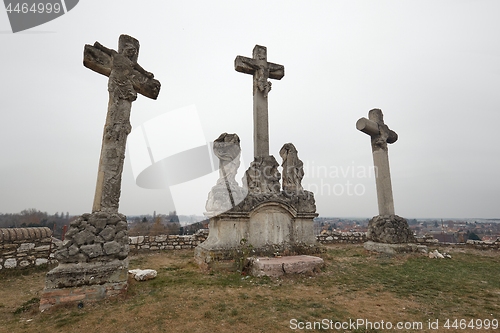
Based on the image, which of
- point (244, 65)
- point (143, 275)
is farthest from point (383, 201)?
point (143, 275)

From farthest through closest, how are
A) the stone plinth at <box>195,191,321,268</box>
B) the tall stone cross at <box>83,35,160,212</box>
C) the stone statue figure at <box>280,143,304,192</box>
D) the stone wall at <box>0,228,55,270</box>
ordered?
the stone statue figure at <box>280,143,304,192</box> → the stone plinth at <box>195,191,321,268</box> → the stone wall at <box>0,228,55,270</box> → the tall stone cross at <box>83,35,160,212</box>

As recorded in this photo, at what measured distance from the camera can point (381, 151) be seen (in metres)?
9.78

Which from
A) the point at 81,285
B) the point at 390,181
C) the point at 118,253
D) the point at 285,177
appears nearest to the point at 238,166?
the point at 285,177

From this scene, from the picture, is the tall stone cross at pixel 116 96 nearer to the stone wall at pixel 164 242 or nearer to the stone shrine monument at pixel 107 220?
the stone shrine monument at pixel 107 220

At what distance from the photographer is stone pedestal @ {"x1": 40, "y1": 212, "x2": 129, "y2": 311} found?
3.69 m

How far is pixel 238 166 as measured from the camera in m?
6.92

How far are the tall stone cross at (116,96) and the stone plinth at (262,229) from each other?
2.43 m

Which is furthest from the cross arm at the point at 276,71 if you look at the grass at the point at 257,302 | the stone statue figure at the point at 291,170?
the grass at the point at 257,302

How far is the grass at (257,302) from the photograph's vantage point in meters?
3.06

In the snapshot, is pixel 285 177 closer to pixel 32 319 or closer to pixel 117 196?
pixel 117 196

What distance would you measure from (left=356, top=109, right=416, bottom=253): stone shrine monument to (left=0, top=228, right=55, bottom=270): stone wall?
375 inches

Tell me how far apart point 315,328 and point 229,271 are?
3.09 meters

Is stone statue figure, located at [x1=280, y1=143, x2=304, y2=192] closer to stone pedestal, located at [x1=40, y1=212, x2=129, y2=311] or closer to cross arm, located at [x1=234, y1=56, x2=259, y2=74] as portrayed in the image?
cross arm, located at [x1=234, y1=56, x2=259, y2=74]

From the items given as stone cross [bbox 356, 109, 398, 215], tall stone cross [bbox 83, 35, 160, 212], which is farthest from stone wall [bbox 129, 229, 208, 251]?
stone cross [bbox 356, 109, 398, 215]
